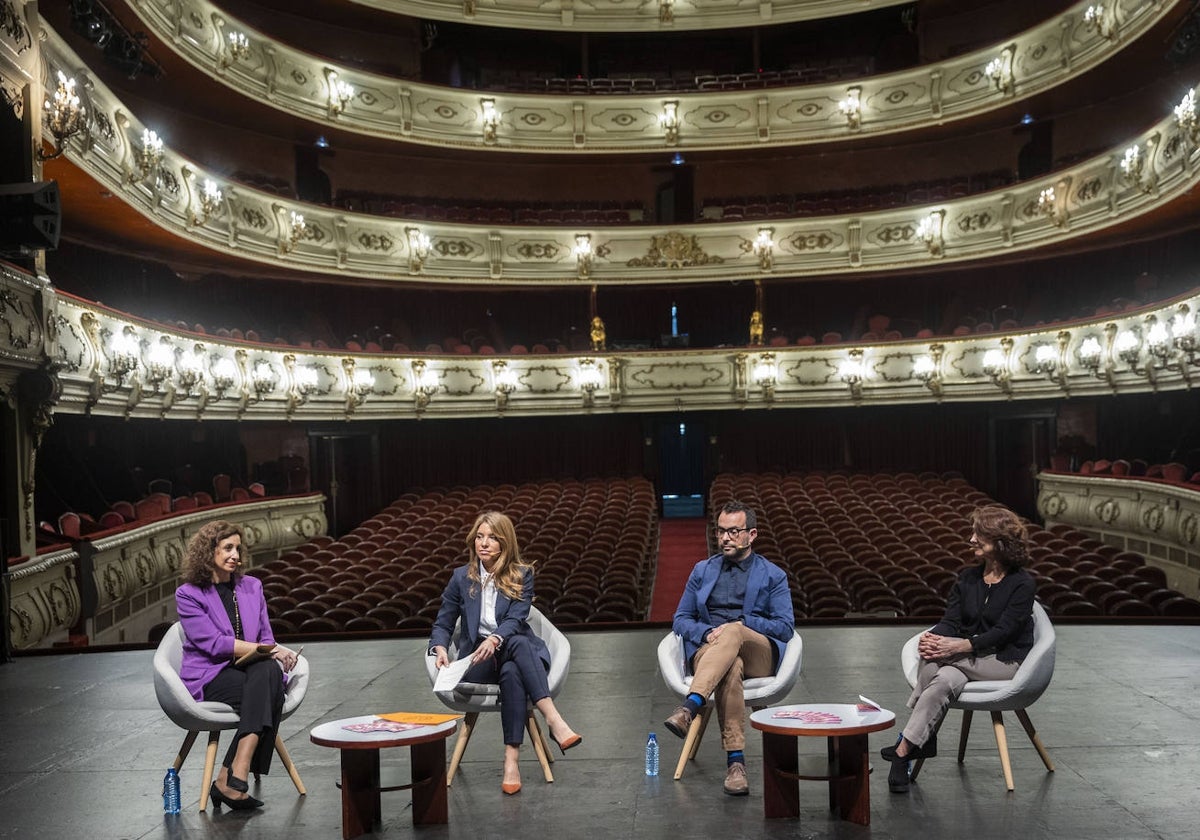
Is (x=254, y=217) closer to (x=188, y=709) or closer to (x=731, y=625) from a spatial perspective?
(x=188, y=709)

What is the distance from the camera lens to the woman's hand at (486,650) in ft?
15.0

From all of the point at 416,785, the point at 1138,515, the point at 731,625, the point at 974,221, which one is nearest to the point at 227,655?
the point at 416,785

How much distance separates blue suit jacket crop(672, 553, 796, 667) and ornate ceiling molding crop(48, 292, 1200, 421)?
982 centimetres

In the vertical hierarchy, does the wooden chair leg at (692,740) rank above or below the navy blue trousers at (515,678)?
below

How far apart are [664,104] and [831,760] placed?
769 inches

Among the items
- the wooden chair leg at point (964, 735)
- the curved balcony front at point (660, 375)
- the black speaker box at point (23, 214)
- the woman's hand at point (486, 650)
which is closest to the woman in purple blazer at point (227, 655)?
the woman's hand at point (486, 650)

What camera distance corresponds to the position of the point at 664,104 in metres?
22.1

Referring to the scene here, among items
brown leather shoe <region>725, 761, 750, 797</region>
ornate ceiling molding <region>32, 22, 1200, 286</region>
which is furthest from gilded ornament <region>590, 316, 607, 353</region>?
brown leather shoe <region>725, 761, 750, 797</region>

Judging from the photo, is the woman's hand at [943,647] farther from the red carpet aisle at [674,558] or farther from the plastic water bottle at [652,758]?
the red carpet aisle at [674,558]

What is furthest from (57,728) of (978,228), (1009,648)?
(978,228)

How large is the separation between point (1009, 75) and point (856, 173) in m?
4.42

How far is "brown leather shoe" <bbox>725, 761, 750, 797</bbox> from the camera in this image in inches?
171

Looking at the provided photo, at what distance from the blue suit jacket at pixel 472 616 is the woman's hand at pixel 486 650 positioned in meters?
0.10

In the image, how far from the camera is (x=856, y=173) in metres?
23.8
